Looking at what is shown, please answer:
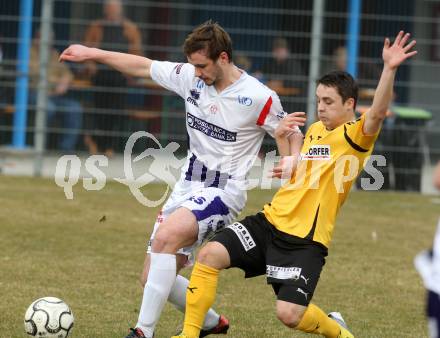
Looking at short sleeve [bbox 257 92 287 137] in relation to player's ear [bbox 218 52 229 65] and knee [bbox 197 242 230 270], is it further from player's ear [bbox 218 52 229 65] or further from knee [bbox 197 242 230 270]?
knee [bbox 197 242 230 270]

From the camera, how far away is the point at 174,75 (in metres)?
6.83

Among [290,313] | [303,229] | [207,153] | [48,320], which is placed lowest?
[48,320]

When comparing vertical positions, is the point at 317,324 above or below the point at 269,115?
below

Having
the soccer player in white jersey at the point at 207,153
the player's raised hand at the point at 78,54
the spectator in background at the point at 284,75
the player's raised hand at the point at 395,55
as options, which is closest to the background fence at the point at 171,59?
the spectator in background at the point at 284,75

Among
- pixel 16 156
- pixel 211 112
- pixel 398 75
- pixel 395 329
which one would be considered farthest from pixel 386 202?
pixel 211 112

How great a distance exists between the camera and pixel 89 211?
1158cm

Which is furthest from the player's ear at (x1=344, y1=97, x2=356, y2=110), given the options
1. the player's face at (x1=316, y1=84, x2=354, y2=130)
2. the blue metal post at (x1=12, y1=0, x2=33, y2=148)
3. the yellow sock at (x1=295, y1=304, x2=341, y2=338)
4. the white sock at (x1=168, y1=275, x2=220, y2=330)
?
the blue metal post at (x1=12, y1=0, x2=33, y2=148)

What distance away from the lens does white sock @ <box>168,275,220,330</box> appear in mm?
6621

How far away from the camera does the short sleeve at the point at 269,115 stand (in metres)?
6.55

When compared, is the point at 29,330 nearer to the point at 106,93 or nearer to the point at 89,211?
the point at 89,211

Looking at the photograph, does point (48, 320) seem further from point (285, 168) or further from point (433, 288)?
point (433, 288)

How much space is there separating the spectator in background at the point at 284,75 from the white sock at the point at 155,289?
7.97 metres

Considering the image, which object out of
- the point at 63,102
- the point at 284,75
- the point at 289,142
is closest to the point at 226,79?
the point at 289,142

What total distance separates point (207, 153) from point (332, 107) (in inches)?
32.9
